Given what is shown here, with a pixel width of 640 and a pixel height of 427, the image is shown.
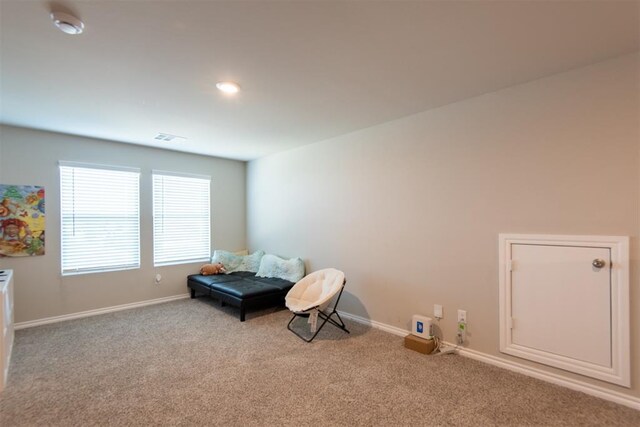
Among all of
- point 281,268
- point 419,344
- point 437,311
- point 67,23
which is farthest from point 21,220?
point 437,311

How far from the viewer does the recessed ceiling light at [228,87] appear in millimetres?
2564

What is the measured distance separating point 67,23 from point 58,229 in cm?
318

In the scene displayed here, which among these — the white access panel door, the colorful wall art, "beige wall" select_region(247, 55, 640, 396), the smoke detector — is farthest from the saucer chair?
the colorful wall art

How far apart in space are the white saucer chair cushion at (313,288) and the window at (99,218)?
8.35ft

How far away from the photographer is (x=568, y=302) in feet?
7.71

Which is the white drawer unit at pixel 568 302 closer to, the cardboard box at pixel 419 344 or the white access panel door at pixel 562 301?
the white access panel door at pixel 562 301

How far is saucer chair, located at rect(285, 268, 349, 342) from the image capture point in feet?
10.8

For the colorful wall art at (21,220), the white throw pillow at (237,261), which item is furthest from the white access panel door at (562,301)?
the colorful wall art at (21,220)

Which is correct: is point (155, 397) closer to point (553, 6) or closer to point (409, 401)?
point (409, 401)

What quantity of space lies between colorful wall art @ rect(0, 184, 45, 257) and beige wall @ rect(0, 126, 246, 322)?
0.08 m

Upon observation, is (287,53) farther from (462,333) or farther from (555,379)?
(555,379)

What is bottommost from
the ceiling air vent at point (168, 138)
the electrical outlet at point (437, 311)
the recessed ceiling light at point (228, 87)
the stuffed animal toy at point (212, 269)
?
the electrical outlet at point (437, 311)

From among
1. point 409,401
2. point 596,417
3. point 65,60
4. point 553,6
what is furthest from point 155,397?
point 553,6

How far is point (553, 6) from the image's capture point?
1.66 meters
